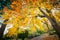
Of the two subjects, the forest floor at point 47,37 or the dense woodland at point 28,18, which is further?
the forest floor at point 47,37

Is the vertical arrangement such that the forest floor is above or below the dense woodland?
below

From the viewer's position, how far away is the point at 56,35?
5988mm

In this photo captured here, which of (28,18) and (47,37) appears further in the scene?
(47,37)

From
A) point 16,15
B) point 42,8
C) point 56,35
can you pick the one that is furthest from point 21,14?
point 56,35

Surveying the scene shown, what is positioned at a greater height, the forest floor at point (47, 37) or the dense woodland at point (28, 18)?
the dense woodland at point (28, 18)

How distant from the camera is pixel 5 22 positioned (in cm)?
590

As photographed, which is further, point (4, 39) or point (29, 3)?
point (4, 39)

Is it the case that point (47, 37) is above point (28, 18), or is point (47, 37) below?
below

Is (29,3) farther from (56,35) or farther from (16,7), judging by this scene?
(56,35)

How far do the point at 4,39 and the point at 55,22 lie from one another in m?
1.19

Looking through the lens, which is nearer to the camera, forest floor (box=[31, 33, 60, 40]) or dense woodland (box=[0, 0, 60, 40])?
dense woodland (box=[0, 0, 60, 40])

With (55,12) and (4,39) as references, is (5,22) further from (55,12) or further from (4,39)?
(55,12)

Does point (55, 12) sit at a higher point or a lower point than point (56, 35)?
higher

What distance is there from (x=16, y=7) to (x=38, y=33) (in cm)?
77
